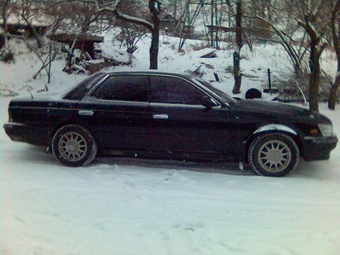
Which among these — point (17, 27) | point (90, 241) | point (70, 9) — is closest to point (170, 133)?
point (90, 241)

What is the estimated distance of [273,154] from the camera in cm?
572

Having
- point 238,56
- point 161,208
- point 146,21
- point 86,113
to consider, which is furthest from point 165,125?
point 238,56

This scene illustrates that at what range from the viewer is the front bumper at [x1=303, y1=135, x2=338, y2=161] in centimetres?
570

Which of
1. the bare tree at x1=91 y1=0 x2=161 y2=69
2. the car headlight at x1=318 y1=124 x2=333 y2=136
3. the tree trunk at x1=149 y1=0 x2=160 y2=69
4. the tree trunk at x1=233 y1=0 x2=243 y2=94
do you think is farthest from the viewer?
the tree trunk at x1=233 y1=0 x2=243 y2=94

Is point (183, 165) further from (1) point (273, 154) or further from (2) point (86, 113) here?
(2) point (86, 113)

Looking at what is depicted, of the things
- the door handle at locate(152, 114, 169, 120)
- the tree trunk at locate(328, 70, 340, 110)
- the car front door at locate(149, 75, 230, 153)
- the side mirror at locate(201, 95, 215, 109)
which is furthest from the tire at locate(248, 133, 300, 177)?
the tree trunk at locate(328, 70, 340, 110)

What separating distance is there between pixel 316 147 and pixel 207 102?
1.61 meters

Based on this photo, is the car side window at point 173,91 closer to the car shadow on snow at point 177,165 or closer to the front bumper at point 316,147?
the car shadow on snow at point 177,165

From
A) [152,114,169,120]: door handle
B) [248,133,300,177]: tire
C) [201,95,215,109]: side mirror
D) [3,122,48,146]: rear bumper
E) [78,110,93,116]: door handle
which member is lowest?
[248,133,300,177]: tire

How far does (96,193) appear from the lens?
4809 millimetres

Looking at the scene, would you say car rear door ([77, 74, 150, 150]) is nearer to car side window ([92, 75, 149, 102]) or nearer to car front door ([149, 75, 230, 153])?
car side window ([92, 75, 149, 102])

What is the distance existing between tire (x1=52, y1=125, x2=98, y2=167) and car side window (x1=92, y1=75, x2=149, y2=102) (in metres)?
0.60

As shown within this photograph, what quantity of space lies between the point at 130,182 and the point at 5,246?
213 cm

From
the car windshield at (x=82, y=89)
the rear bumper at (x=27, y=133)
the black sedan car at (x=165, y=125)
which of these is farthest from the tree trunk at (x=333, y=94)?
the rear bumper at (x=27, y=133)
